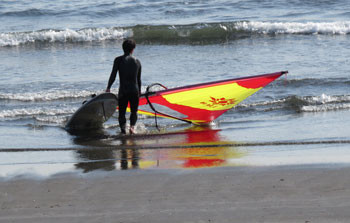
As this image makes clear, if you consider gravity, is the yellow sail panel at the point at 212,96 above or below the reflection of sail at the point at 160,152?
above

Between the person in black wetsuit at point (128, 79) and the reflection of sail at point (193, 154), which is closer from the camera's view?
the reflection of sail at point (193, 154)

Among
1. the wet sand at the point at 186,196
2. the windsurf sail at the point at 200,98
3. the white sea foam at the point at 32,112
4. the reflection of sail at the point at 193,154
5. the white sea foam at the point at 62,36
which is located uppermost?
the white sea foam at the point at 62,36

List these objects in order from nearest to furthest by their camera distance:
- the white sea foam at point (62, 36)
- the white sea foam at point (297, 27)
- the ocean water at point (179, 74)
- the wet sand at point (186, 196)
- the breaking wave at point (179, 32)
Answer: the wet sand at point (186, 196) < the ocean water at point (179, 74) < the white sea foam at point (297, 27) < the breaking wave at point (179, 32) < the white sea foam at point (62, 36)

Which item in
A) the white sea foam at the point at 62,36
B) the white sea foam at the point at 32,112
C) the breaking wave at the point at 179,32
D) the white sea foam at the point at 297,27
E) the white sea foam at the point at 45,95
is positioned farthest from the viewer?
the white sea foam at the point at 62,36

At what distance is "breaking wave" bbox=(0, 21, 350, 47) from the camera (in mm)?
17625

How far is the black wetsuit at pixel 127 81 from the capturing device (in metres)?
7.44

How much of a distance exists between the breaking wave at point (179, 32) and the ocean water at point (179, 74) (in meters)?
0.04

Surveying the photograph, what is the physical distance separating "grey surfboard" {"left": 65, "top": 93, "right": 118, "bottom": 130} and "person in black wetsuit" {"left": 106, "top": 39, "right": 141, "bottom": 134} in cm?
16

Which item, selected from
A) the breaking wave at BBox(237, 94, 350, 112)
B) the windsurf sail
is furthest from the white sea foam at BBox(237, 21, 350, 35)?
the windsurf sail

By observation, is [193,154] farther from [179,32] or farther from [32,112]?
[179,32]

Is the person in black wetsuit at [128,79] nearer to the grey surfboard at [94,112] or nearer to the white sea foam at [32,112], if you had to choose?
the grey surfboard at [94,112]

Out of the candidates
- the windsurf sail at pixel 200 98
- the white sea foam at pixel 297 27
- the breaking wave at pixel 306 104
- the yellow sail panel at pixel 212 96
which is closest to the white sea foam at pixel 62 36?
the white sea foam at pixel 297 27

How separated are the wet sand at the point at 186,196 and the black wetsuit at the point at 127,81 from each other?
221 cm

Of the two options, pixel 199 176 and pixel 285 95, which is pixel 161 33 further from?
pixel 199 176
